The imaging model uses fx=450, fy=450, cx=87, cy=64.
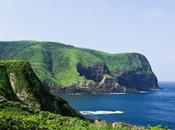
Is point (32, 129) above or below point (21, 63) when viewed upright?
below

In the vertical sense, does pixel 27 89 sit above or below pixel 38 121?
above

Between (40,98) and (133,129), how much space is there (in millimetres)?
54129

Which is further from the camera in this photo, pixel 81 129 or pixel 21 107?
pixel 21 107

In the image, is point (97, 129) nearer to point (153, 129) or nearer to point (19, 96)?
point (153, 129)

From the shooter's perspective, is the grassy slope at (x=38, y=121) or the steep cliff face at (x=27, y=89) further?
the steep cliff face at (x=27, y=89)

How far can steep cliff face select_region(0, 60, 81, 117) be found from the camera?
103 metres

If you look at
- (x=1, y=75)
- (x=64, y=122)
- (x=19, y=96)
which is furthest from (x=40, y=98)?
(x=64, y=122)

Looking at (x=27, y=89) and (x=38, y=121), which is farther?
(x=27, y=89)

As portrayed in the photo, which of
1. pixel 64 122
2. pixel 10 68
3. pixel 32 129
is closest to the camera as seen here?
pixel 32 129

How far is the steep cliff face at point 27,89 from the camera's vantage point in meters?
103

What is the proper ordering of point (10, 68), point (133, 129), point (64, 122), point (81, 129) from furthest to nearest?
point (10, 68) < point (64, 122) < point (133, 129) < point (81, 129)

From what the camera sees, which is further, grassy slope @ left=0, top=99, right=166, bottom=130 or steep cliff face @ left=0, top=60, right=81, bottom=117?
steep cliff face @ left=0, top=60, right=81, bottom=117

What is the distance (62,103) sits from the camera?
10844cm

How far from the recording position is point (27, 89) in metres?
106
